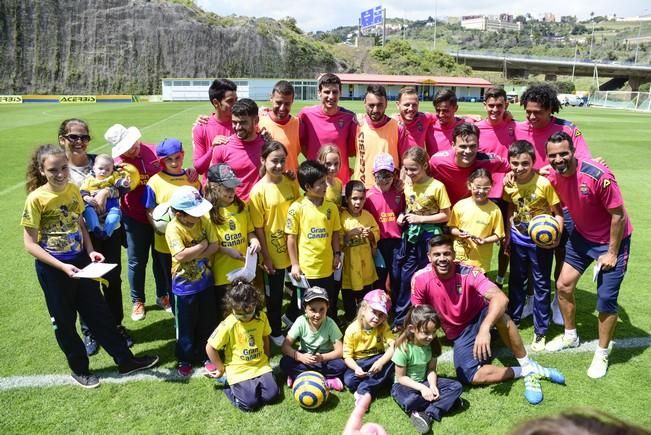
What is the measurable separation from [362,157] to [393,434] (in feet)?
9.55

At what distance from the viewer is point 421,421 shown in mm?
A: 3545

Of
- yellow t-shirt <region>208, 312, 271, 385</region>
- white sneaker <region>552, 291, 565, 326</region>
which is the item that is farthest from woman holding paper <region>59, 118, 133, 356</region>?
white sneaker <region>552, 291, 565, 326</region>

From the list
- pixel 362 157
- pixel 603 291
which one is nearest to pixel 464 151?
pixel 362 157

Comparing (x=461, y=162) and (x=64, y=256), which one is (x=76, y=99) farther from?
(x=461, y=162)

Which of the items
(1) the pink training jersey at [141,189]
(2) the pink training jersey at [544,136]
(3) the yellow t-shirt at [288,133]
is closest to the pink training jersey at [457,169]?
(2) the pink training jersey at [544,136]

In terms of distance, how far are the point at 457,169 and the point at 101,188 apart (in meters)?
3.53

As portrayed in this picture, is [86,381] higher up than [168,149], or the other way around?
[168,149]

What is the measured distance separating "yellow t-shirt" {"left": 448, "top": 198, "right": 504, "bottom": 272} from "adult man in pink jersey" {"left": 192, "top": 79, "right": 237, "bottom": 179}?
260cm

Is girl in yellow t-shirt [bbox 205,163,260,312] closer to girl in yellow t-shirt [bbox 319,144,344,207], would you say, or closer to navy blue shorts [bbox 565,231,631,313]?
girl in yellow t-shirt [bbox 319,144,344,207]

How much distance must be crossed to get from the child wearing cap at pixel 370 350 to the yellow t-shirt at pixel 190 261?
141 centimetres

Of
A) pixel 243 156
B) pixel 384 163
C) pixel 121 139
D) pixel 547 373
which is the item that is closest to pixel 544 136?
pixel 384 163

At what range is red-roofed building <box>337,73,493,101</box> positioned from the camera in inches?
2414

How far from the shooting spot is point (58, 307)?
3863 mm

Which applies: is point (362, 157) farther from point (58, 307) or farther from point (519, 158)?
point (58, 307)
